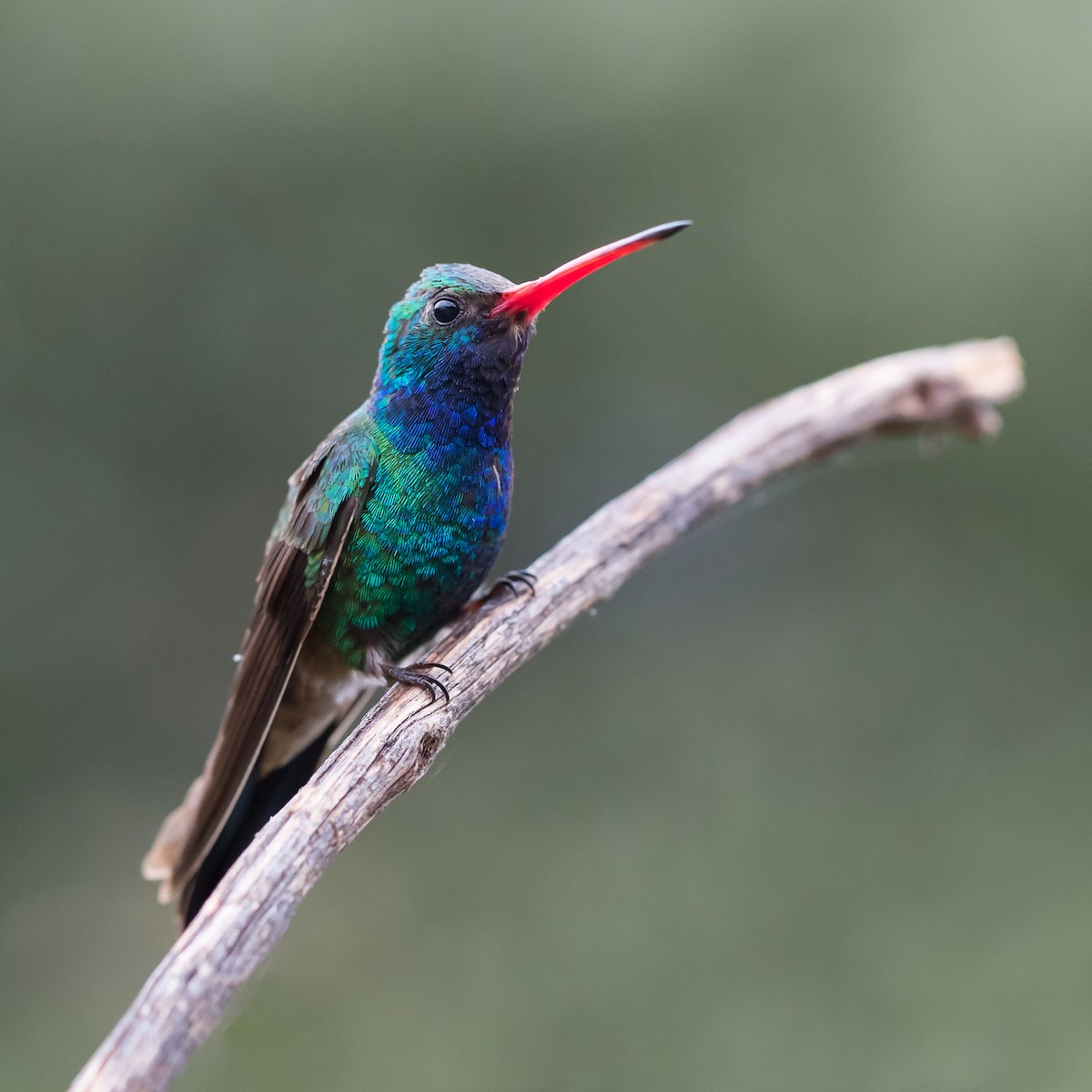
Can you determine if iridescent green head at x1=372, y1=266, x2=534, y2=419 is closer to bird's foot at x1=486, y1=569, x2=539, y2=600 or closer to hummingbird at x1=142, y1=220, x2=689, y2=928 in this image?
hummingbird at x1=142, y1=220, x2=689, y2=928

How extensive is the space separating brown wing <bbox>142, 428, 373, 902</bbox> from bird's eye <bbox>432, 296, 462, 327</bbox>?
1.31ft

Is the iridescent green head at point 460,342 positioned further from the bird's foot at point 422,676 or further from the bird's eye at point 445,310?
the bird's foot at point 422,676

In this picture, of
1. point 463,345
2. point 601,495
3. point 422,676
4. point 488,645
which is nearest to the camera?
point 422,676

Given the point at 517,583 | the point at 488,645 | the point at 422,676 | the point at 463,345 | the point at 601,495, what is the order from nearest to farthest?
the point at 422,676
the point at 488,645
the point at 463,345
the point at 517,583
the point at 601,495

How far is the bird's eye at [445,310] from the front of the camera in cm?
252

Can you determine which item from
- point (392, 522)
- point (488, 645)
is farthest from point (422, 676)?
point (392, 522)

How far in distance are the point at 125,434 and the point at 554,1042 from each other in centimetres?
285

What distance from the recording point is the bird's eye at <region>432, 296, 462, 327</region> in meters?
2.52

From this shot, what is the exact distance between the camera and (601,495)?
471 centimetres

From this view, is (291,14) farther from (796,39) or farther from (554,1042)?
(554,1042)

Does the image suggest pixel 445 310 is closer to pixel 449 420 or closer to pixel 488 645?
pixel 449 420

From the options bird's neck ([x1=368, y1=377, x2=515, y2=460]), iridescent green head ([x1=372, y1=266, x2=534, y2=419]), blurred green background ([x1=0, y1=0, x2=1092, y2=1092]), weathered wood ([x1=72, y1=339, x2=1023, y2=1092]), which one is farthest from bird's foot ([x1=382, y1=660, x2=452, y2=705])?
blurred green background ([x1=0, y1=0, x2=1092, y2=1092])

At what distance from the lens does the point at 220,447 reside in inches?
174

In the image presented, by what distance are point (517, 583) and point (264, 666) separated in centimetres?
64
